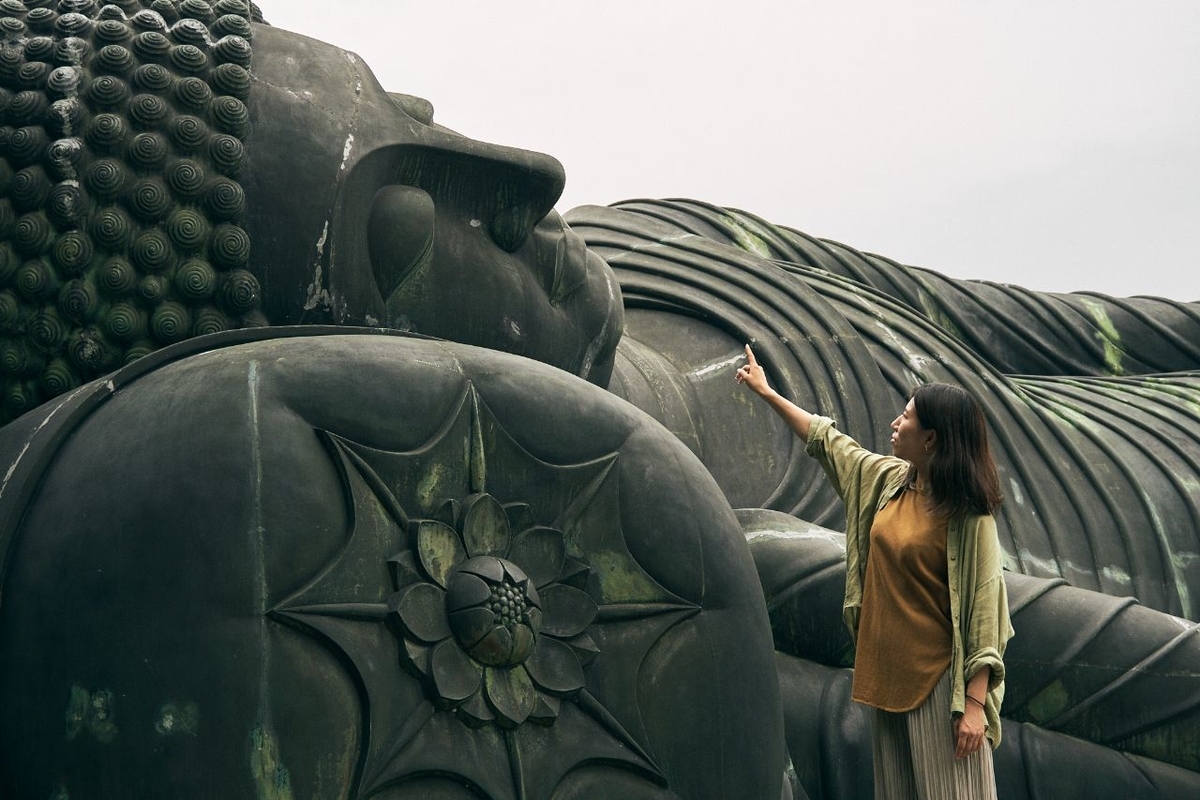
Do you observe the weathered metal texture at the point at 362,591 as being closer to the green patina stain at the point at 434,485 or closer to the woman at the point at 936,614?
the green patina stain at the point at 434,485

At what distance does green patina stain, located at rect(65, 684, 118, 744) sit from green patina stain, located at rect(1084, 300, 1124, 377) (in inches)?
227

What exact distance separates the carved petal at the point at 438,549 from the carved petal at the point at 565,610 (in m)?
0.24

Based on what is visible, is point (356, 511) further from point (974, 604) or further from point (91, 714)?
point (974, 604)

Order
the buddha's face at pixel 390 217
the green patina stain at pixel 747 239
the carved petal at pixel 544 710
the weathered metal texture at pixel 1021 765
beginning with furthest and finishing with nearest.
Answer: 1. the green patina stain at pixel 747 239
2. the weathered metal texture at pixel 1021 765
3. the buddha's face at pixel 390 217
4. the carved petal at pixel 544 710

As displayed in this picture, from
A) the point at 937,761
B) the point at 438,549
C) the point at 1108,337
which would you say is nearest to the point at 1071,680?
the point at 937,761

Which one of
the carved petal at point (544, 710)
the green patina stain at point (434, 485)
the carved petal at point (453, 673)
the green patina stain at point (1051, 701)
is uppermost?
the green patina stain at point (434, 485)

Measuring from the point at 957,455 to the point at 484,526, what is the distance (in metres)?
1.09

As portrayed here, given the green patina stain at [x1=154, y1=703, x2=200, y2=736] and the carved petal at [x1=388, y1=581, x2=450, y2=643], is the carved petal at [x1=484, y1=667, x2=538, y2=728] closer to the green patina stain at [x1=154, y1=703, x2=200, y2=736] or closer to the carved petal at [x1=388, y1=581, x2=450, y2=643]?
the carved petal at [x1=388, y1=581, x2=450, y2=643]

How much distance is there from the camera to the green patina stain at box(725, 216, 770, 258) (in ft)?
24.2

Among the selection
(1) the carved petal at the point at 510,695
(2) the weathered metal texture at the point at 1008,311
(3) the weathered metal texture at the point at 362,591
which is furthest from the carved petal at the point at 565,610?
(2) the weathered metal texture at the point at 1008,311

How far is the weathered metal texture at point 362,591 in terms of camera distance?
3.58 meters

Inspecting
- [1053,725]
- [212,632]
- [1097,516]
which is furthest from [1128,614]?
[212,632]

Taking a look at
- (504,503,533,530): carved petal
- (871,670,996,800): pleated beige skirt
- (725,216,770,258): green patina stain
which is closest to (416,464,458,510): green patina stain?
(504,503,533,530): carved petal

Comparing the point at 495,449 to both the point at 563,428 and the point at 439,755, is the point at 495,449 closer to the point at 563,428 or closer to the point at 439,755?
the point at 563,428
